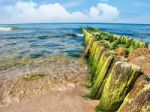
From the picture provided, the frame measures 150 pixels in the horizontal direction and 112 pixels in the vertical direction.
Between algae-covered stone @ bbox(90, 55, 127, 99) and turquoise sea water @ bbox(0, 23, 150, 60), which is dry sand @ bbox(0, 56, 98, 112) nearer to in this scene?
algae-covered stone @ bbox(90, 55, 127, 99)

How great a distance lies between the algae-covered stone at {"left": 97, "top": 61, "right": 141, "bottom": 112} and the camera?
15.8 ft

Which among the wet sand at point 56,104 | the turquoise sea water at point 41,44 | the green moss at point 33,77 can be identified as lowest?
the turquoise sea water at point 41,44

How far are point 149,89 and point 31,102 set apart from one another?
3.90 m

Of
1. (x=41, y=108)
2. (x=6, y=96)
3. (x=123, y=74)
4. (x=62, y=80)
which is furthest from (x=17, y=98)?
(x=123, y=74)

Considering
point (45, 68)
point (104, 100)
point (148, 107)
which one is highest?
point (148, 107)

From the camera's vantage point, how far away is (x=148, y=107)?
369cm

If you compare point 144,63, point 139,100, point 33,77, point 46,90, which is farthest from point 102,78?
point 33,77

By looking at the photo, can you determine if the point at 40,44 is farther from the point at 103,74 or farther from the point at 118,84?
the point at 118,84

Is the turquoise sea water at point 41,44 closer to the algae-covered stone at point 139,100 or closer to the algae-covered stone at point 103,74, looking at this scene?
the algae-covered stone at point 103,74

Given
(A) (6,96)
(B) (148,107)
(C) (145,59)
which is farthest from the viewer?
(C) (145,59)

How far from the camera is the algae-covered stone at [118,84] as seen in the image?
480 cm

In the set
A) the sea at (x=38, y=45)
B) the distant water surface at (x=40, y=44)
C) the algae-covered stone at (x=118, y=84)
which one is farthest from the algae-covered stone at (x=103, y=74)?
the distant water surface at (x=40, y=44)

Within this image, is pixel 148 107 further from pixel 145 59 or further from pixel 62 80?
pixel 62 80

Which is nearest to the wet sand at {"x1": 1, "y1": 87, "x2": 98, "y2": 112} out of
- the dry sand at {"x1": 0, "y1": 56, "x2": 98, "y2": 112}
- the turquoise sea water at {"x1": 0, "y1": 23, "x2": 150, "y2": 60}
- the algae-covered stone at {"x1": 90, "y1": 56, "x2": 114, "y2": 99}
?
the dry sand at {"x1": 0, "y1": 56, "x2": 98, "y2": 112}
